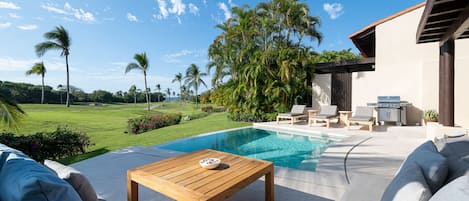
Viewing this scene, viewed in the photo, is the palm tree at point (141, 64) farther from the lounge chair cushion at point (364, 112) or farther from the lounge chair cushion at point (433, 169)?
the lounge chair cushion at point (433, 169)

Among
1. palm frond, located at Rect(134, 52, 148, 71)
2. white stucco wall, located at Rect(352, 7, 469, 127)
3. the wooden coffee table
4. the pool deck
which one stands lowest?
the pool deck

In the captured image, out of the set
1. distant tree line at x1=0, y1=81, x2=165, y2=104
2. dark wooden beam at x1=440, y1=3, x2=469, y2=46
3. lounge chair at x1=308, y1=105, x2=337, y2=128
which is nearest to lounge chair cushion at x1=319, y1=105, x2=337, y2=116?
lounge chair at x1=308, y1=105, x2=337, y2=128

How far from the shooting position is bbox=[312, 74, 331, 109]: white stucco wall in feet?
34.1

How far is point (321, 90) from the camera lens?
1060 cm

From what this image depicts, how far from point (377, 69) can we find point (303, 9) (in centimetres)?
429

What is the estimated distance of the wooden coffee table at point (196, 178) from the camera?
1736 millimetres

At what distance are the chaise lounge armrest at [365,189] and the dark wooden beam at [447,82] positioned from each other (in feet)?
14.1

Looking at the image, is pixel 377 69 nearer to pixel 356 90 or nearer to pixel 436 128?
pixel 356 90

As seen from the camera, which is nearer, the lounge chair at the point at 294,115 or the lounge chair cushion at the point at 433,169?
the lounge chair cushion at the point at 433,169

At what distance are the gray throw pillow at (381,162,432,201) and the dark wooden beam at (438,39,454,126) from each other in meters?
4.91

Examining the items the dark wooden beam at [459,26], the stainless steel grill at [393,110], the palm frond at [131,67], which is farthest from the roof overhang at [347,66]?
the palm frond at [131,67]

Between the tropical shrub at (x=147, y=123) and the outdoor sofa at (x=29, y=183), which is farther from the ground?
the outdoor sofa at (x=29, y=183)

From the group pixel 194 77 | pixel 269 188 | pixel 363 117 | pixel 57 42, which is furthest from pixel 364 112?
pixel 194 77

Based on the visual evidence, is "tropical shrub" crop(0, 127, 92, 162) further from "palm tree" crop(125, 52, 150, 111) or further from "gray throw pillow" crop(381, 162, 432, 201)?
"palm tree" crop(125, 52, 150, 111)
